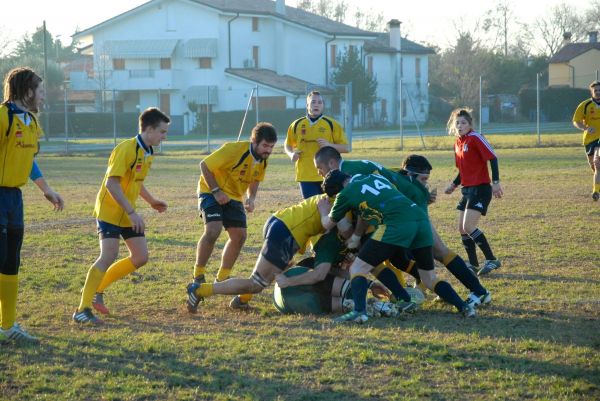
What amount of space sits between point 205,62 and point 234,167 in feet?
170

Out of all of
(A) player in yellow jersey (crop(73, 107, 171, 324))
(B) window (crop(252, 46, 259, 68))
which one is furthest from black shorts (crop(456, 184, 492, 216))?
(B) window (crop(252, 46, 259, 68))

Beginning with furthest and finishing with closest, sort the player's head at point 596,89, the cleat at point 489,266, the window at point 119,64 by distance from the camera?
the window at point 119,64, the player's head at point 596,89, the cleat at point 489,266

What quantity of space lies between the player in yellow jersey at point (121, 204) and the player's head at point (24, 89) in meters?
1.01

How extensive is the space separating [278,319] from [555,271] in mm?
3622

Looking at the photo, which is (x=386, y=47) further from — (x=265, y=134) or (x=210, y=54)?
(x=265, y=134)

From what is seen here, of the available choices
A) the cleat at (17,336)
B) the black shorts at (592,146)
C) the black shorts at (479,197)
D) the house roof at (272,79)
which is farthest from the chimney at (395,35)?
the cleat at (17,336)

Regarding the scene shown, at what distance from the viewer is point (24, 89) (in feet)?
21.9

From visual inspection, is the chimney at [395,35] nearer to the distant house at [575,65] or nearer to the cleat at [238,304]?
the distant house at [575,65]

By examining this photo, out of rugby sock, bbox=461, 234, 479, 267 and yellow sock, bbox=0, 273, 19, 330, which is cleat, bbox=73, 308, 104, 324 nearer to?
yellow sock, bbox=0, 273, 19, 330

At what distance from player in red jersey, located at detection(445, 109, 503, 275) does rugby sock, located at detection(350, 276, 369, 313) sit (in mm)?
2850

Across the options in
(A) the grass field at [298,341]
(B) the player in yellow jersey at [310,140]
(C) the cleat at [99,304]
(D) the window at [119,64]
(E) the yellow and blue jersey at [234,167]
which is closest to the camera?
(A) the grass field at [298,341]

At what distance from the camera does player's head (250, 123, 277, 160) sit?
8.25 m

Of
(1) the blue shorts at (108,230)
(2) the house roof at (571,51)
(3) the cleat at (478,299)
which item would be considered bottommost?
(3) the cleat at (478,299)

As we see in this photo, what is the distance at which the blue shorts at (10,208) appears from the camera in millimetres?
6621
